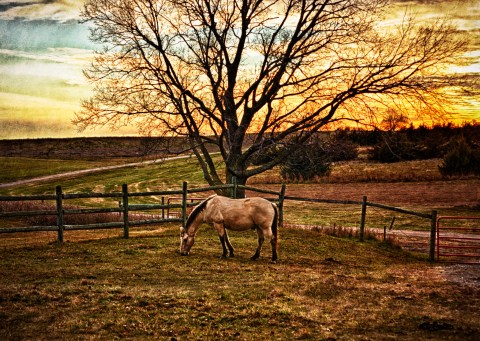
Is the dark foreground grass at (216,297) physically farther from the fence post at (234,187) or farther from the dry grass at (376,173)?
the dry grass at (376,173)

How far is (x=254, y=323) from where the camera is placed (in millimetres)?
7316

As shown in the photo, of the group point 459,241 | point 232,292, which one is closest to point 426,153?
point 459,241

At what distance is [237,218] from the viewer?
→ 12625 millimetres

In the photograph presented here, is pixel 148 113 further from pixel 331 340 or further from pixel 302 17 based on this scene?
pixel 331 340

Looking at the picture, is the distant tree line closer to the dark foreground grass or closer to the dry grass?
the dry grass

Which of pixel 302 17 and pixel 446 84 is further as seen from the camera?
pixel 302 17

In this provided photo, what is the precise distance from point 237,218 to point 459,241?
29.2 ft

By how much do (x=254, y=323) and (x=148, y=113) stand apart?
46.9ft

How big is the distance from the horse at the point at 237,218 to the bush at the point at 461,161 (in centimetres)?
3243

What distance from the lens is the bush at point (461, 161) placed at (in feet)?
132

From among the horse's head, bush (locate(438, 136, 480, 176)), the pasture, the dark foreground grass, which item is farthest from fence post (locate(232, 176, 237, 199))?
bush (locate(438, 136, 480, 176))

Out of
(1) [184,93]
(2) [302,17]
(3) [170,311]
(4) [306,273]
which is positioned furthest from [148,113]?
(3) [170,311]

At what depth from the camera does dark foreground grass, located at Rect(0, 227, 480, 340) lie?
6977mm

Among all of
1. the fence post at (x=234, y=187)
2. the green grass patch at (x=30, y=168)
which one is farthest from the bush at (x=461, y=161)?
the green grass patch at (x=30, y=168)
